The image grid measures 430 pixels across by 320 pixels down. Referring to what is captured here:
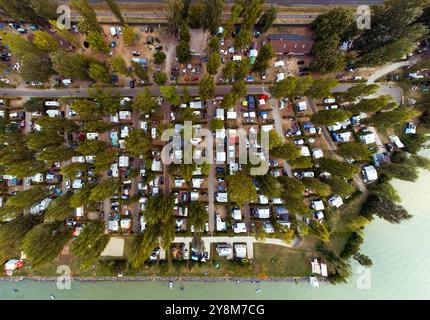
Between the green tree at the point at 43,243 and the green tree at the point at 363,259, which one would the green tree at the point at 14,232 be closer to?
the green tree at the point at 43,243

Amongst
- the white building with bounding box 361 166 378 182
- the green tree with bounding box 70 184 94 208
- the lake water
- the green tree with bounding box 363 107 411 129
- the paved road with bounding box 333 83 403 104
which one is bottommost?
the lake water

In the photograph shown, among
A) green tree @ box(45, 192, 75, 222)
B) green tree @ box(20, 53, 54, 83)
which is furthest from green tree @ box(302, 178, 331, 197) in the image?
green tree @ box(20, 53, 54, 83)

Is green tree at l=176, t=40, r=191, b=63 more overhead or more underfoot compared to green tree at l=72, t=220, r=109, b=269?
more overhead

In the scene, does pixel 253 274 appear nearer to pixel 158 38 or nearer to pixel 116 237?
pixel 116 237

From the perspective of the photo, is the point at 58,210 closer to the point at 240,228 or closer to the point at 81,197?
the point at 81,197

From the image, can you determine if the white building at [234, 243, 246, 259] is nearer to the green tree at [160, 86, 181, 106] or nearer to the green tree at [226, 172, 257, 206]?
the green tree at [226, 172, 257, 206]
